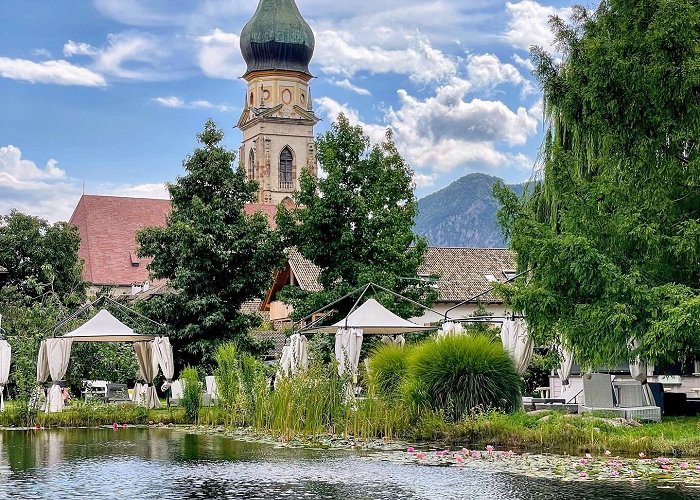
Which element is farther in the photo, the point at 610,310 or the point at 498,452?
the point at 610,310

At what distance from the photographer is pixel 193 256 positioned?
118 feet

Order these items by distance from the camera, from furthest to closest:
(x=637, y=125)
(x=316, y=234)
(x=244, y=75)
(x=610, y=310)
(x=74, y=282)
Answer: (x=244, y=75)
(x=74, y=282)
(x=316, y=234)
(x=637, y=125)
(x=610, y=310)

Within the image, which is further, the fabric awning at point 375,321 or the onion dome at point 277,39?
the onion dome at point 277,39

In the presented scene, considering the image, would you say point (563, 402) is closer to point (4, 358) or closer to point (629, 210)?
point (629, 210)

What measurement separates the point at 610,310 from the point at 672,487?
6.27 meters

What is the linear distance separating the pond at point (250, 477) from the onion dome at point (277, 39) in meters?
80.4

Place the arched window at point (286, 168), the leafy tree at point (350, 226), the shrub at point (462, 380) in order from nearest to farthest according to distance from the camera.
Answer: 1. the shrub at point (462, 380)
2. the leafy tree at point (350, 226)
3. the arched window at point (286, 168)

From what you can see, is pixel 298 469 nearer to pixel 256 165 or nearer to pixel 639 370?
pixel 639 370

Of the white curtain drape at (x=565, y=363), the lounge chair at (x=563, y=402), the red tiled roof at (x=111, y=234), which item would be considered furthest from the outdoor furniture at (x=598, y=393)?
the red tiled roof at (x=111, y=234)

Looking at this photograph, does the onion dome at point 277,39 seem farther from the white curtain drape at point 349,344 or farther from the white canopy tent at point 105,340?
the white curtain drape at point 349,344

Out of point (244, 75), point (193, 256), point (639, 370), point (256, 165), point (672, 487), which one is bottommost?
point (672, 487)

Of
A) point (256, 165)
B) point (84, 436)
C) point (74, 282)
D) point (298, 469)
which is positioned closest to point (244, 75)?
point (256, 165)

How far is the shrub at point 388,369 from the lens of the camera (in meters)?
A: 23.2

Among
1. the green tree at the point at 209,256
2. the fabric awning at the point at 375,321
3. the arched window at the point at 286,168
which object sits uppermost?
the arched window at the point at 286,168
